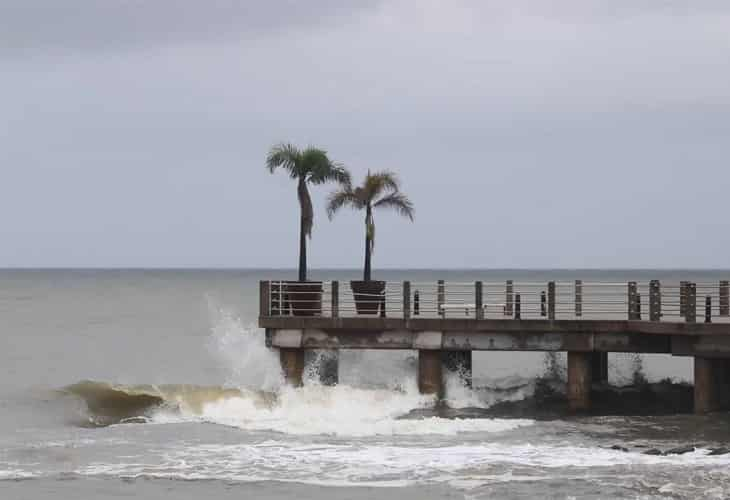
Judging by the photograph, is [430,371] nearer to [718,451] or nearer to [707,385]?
[707,385]

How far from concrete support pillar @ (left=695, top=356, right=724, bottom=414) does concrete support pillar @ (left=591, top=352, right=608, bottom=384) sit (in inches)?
194

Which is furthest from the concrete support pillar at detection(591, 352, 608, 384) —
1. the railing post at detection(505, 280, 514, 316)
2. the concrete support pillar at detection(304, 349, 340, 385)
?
the concrete support pillar at detection(304, 349, 340, 385)

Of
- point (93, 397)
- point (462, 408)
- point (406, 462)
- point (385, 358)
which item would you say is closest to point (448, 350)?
point (462, 408)

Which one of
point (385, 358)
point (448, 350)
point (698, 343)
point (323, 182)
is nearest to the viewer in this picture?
point (698, 343)

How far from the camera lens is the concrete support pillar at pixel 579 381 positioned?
35.9 metres

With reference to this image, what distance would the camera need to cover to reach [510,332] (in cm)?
3625

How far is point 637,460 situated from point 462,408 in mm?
9110

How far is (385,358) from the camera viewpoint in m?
54.4

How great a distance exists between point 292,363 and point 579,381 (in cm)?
731

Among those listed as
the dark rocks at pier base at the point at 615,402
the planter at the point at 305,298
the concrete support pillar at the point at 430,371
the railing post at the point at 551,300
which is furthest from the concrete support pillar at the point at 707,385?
the planter at the point at 305,298

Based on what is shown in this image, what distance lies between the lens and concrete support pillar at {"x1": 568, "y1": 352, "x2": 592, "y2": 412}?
35875mm

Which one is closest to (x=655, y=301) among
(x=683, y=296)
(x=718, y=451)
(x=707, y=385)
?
(x=683, y=296)

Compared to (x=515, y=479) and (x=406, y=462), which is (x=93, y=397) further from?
(x=515, y=479)

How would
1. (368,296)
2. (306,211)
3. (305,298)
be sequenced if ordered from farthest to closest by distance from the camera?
(306,211), (368,296), (305,298)
